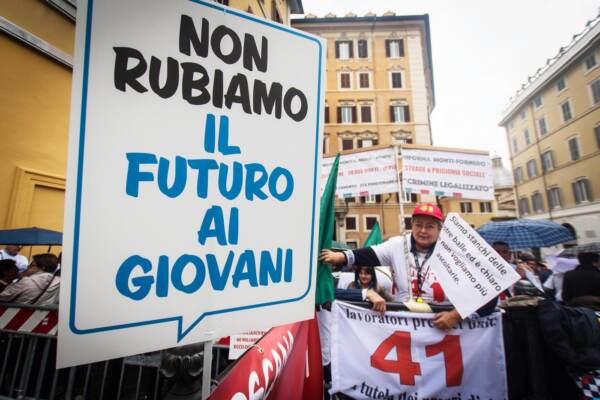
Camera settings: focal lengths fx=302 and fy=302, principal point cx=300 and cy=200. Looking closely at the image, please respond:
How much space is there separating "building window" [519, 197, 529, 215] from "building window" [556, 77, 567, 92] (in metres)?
11.1

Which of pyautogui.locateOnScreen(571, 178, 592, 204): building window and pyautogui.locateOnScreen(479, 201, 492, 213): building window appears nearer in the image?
pyautogui.locateOnScreen(571, 178, 592, 204): building window

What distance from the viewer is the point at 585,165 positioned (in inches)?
923

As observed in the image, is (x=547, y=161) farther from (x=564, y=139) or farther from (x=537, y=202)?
(x=537, y=202)

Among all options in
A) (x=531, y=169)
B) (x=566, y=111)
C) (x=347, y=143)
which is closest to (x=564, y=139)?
(x=566, y=111)

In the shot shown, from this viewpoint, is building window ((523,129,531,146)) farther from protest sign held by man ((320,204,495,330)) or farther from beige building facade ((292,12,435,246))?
protest sign held by man ((320,204,495,330))

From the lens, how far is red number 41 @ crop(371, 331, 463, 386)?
216cm

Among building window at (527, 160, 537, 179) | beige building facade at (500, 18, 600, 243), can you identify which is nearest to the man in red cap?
beige building facade at (500, 18, 600, 243)

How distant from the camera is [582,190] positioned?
77.9 feet

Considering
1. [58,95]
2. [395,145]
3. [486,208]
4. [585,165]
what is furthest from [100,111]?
[486,208]

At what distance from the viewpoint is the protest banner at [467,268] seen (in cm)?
199

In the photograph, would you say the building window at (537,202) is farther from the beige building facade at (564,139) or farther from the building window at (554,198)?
the building window at (554,198)

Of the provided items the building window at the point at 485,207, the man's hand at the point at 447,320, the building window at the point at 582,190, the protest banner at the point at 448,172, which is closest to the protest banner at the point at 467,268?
the man's hand at the point at 447,320

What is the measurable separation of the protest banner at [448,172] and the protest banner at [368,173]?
217 millimetres

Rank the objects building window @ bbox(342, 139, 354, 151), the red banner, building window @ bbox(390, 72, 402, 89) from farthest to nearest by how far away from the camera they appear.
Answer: building window @ bbox(390, 72, 402, 89) → building window @ bbox(342, 139, 354, 151) → the red banner
